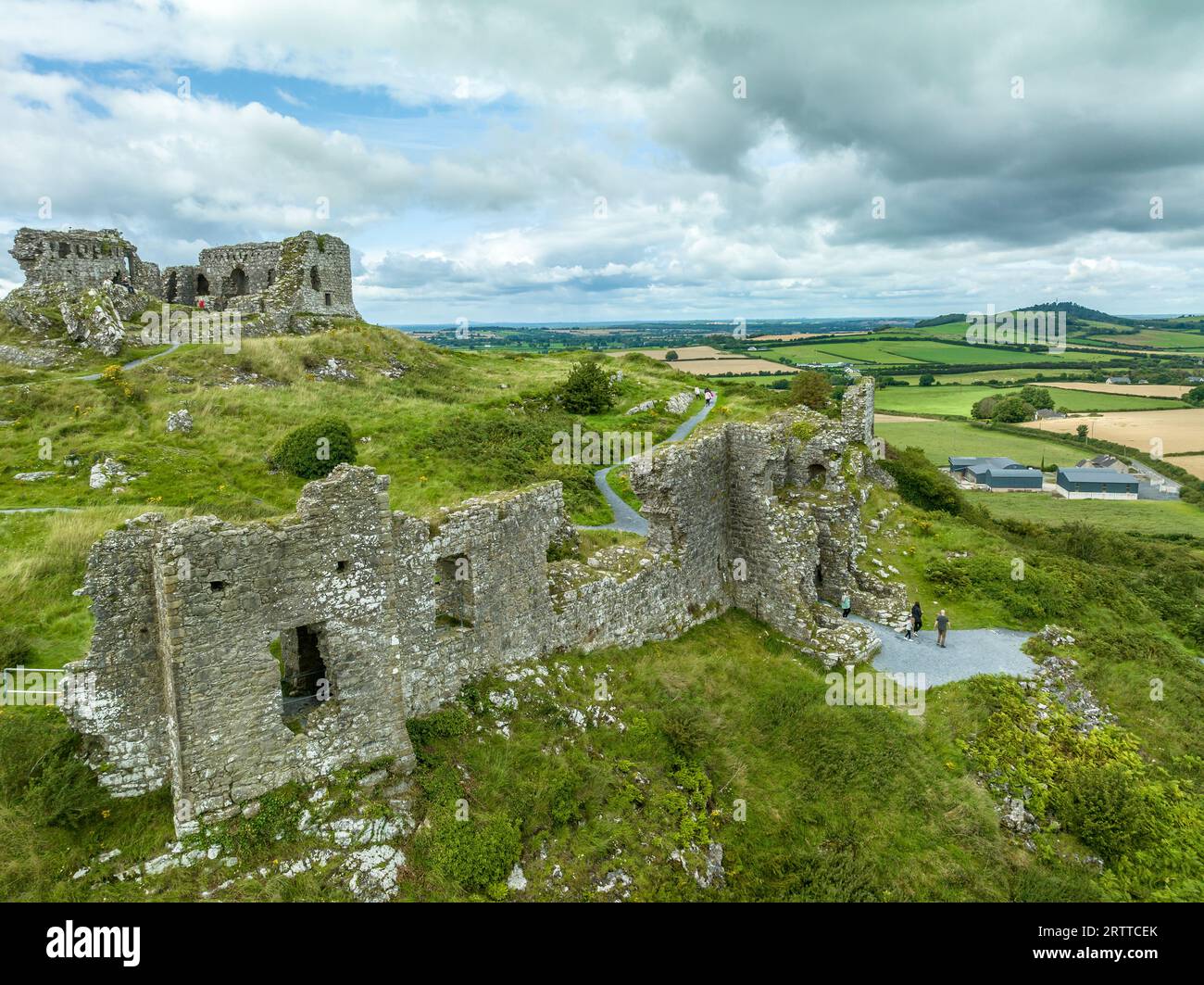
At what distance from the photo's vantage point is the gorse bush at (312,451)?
22641mm

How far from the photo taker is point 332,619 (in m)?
9.30

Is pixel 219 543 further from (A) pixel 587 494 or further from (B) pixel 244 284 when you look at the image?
(B) pixel 244 284

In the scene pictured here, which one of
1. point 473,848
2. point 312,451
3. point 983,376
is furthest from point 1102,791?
point 983,376

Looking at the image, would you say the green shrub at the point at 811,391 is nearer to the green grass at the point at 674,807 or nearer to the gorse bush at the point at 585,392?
the gorse bush at the point at 585,392

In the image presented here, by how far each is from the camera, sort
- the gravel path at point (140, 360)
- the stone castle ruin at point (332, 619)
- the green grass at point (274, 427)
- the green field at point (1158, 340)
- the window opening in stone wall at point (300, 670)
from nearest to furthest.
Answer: the stone castle ruin at point (332, 619)
the window opening in stone wall at point (300, 670)
the green grass at point (274, 427)
the gravel path at point (140, 360)
the green field at point (1158, 340)

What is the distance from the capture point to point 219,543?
822cm

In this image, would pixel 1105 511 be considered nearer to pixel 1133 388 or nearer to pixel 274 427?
pixel 274 427

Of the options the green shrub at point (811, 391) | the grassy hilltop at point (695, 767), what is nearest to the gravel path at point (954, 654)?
the grassy hilltop at point (695, 767)

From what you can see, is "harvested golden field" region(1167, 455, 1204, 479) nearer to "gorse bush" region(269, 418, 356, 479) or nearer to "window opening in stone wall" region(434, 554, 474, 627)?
"gorse bush" region(269, 418, 356, 479)

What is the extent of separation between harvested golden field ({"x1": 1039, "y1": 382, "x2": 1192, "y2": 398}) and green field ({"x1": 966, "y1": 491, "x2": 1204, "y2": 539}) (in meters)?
61.3

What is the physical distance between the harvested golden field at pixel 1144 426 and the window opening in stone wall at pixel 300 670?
82881 millimetres

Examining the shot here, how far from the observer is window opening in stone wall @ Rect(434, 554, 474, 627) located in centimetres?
1130

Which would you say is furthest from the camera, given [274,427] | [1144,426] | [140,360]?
[1144,426]

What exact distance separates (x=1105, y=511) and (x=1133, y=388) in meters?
77.4
